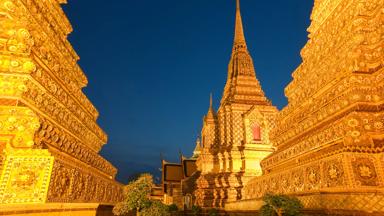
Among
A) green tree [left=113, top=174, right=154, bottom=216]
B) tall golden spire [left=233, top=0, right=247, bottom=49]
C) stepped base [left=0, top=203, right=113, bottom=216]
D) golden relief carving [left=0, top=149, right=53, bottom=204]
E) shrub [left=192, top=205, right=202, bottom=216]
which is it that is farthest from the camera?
tall golden spire [left=233, top=0, right=247, bottom=49]

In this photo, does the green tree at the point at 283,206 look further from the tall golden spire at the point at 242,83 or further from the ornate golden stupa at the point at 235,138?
the tall golden spire at the point at 242,83

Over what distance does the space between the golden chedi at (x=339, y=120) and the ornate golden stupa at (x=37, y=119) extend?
4915 mm

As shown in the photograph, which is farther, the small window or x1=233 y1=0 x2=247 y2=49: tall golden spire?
x1=233 y1=0 x2=247 y2=49: tall golden spire

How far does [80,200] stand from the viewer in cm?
505

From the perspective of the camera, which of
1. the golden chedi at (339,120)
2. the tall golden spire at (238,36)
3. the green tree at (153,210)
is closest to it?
the golden chedi at (339,120)

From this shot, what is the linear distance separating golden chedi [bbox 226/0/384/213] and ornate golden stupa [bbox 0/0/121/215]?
16.1 ft

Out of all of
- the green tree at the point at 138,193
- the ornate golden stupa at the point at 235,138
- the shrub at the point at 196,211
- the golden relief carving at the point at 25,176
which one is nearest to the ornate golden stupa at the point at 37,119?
the golden relief carving at the point at 25,176

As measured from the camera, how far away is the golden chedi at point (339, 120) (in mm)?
4652

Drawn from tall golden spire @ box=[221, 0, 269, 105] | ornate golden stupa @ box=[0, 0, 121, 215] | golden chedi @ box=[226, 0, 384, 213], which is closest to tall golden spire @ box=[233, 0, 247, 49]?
tall golden spire @ box=[221, 0, 269, 105]

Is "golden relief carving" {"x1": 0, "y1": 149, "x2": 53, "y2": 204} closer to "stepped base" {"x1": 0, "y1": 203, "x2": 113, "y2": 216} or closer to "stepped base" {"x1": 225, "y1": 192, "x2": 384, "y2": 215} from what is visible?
"stepped base" {"x1": 0, "y1": 203, "x2": 113, "y2": 216}

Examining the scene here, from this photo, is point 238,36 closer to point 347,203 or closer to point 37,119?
point 347,203

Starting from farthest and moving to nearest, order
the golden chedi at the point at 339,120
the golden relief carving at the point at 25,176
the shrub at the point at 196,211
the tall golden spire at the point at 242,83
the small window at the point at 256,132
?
the tall golden spire at the point at 242,83 → the small window at the point at 256,132 → the shrub at the point at 196,211 → the golden chedi at the point at 339,120 → the golden relief carving at the point at 25,176

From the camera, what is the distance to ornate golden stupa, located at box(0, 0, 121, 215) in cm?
358

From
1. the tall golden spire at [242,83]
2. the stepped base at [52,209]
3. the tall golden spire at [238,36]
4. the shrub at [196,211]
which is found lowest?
the shrub at [196,211]
